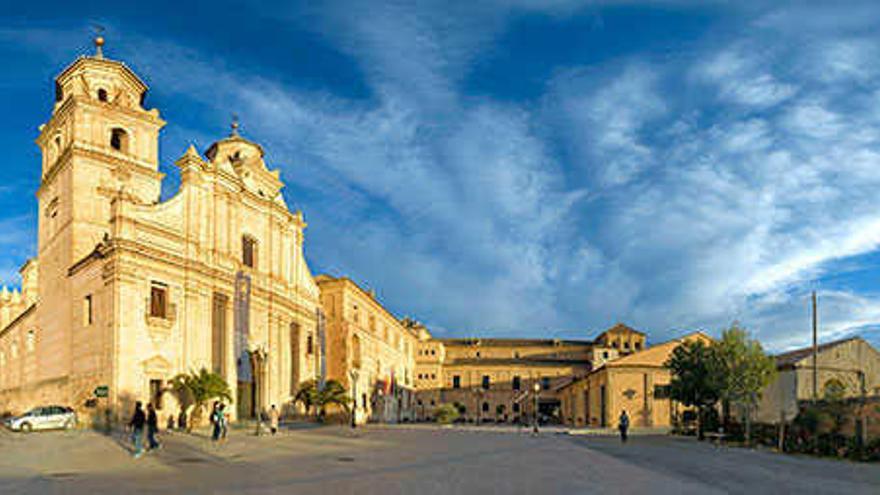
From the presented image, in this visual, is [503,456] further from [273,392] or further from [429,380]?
[429,380]

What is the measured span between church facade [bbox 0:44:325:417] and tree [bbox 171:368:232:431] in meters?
0.74

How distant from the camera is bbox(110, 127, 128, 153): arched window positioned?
142 feet

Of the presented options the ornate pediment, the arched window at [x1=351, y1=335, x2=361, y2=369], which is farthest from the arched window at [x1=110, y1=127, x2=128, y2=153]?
the arched window at [x1=351, y1=335, x2=361, y2=369]

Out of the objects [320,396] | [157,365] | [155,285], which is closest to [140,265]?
[155,285]

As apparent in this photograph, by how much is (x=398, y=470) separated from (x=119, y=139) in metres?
34.5

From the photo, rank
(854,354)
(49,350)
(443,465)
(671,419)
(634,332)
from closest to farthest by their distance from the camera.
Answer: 1. (443,465)
2. (854,354)
3. (49,350)
4. (671,419)
5. (634,332)

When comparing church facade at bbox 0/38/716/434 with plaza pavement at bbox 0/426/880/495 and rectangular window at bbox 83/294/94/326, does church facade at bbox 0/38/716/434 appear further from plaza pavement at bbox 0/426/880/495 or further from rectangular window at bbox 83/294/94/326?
plaza pavement at bbox 0/426/880/495

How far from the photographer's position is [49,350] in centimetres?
4228

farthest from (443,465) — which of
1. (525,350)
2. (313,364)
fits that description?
(525,350)

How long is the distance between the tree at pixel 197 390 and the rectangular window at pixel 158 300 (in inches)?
143

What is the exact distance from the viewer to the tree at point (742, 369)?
34.5 m

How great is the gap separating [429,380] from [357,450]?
84.9 metres

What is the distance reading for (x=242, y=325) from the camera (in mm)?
45594

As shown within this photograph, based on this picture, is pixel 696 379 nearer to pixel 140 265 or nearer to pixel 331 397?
pixel 331 397
